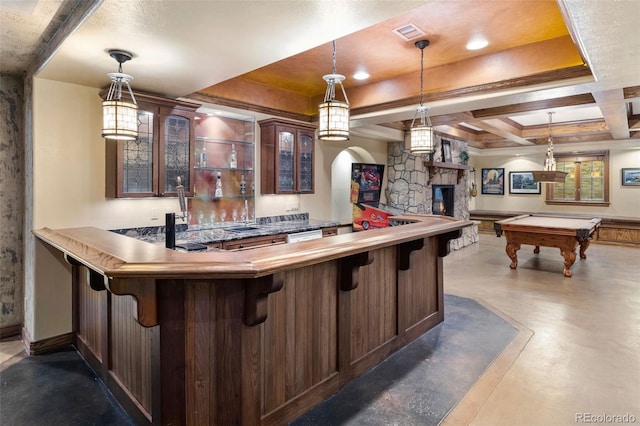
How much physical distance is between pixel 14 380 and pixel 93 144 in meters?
2.04

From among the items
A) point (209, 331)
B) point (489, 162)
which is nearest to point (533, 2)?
point (209, 331)

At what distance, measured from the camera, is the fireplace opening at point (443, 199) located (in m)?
8.05

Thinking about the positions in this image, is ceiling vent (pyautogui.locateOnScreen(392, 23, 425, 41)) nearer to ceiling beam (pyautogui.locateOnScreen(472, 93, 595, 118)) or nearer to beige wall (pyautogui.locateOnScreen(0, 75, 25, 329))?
ceiling beam (pyautogui.locateOnScreen(472, 93, 595, 118))

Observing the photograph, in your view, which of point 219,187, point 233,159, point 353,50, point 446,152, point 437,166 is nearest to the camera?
point 353,50

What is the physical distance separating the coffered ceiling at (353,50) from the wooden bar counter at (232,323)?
4.35 feet

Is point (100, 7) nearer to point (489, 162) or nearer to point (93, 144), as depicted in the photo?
point (93, 144)

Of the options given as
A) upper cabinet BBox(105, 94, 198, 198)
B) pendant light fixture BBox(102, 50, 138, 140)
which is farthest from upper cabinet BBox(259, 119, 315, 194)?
pendant light fixture BBox(102, 50, 138, 140)

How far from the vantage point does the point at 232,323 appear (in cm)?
190

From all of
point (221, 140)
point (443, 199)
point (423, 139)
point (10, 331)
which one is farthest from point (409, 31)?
point (443, 199)

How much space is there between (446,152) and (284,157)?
184 inches

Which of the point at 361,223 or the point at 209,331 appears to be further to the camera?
the point at 361,223

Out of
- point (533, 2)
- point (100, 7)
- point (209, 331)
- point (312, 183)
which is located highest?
point (533, 2)

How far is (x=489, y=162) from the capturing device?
37.8ft

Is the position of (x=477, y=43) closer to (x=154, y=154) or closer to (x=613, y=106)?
(x=613, y=106)
